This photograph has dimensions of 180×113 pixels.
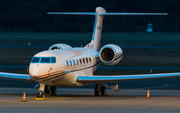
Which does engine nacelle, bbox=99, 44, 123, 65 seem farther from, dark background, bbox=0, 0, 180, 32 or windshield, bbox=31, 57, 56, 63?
dark background, bbox=0, 0, 180, 32

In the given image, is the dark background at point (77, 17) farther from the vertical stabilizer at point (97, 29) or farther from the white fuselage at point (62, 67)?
the white fuselage at point (62, 67)

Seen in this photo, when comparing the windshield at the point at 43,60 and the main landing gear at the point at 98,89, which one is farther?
the main landing gear at the point at 98,89

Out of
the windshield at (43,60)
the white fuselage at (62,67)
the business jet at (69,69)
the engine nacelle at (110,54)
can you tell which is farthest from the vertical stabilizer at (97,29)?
the windshield at (43,60)

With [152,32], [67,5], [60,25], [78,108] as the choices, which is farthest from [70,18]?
[78,108]

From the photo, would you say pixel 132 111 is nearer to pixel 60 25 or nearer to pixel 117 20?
pixel 60 25

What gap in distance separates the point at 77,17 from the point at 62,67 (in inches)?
3654

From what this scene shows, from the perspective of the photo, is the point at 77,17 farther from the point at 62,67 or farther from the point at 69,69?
the point at 62,67

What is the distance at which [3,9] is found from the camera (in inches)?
3873

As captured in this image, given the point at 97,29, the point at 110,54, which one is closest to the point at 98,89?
the point at 110,54

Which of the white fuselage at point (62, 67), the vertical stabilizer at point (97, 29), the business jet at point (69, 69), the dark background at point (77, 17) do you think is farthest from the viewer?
the dark background at point (77, 17)

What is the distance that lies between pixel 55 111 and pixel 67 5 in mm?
109730

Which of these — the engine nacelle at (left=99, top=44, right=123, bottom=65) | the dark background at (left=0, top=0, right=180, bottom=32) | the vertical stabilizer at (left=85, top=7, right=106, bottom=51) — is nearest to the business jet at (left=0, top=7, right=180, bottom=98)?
the engine nacelle at (left=99, top=44, right=123, bottom=65)

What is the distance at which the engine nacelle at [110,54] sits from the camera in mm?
23281

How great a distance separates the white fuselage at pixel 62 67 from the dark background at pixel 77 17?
73240 millimetres
